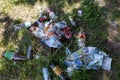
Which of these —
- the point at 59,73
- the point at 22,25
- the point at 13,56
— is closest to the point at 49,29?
the point at 22,25

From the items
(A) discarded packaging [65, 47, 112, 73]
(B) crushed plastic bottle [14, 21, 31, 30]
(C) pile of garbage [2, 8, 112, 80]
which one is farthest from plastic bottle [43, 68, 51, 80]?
(B) crushed plastic bottle [14, 21, 31, 30]

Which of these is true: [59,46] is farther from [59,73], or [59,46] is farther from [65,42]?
[59,73]

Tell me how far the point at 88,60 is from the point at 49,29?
2.87 feet

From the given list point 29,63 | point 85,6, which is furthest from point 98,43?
point 29,63

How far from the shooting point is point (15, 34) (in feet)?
16.3

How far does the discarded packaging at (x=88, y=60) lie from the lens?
4246mm

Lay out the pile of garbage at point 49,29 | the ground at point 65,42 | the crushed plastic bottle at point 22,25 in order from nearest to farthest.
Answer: the ground at point 65,42, the pile of garbage at point 49,29, the crushed plastic bottle at point 22,25

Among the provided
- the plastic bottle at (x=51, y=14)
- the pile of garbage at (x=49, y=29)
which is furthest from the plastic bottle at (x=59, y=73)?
the plastic bottle at (x=51, y=14)

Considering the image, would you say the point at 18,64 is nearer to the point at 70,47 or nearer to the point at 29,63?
the point at 29,63

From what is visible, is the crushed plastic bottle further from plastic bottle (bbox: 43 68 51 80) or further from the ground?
plastic bottle (bbox: 43 68 51 80)

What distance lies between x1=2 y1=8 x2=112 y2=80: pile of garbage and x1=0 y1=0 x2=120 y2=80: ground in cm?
8

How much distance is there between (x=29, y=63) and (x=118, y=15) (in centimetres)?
162

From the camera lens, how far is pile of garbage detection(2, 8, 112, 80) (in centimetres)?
427

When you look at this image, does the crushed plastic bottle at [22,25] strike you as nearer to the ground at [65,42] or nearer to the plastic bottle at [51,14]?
the ground at [65,42]
